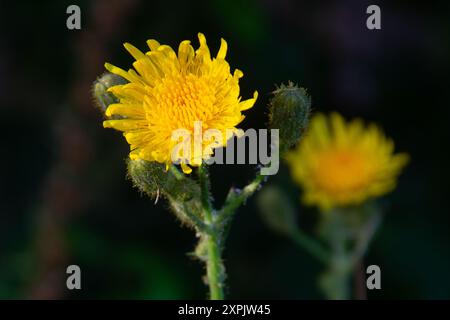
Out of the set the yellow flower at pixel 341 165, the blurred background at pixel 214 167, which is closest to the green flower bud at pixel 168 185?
the yellow flower at pixel 341 165

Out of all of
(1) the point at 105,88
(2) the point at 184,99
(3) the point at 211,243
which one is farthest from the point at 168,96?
(3) the point at 211,243

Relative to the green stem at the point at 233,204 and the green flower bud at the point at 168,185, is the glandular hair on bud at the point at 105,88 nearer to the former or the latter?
the green flower bud at the point at 168,185

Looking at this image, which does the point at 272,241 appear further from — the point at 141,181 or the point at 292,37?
the point at 141,181

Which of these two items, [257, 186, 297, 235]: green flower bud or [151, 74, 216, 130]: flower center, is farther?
[257, 186, 297, 235]: green flower bud

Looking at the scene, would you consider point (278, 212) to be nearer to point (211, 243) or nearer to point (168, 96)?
point (211, 243)

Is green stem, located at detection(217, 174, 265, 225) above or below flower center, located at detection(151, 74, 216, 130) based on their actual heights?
below

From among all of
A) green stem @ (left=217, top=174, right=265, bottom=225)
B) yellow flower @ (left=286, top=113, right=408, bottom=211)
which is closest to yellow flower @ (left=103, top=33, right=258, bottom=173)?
green stem @ (left=217, top=174, right=265, bottom=225)

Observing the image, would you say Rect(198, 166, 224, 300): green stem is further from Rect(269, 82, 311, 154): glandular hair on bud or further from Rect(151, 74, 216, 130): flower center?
Rect(269, 82, 311, 154): glandular hair on bud
